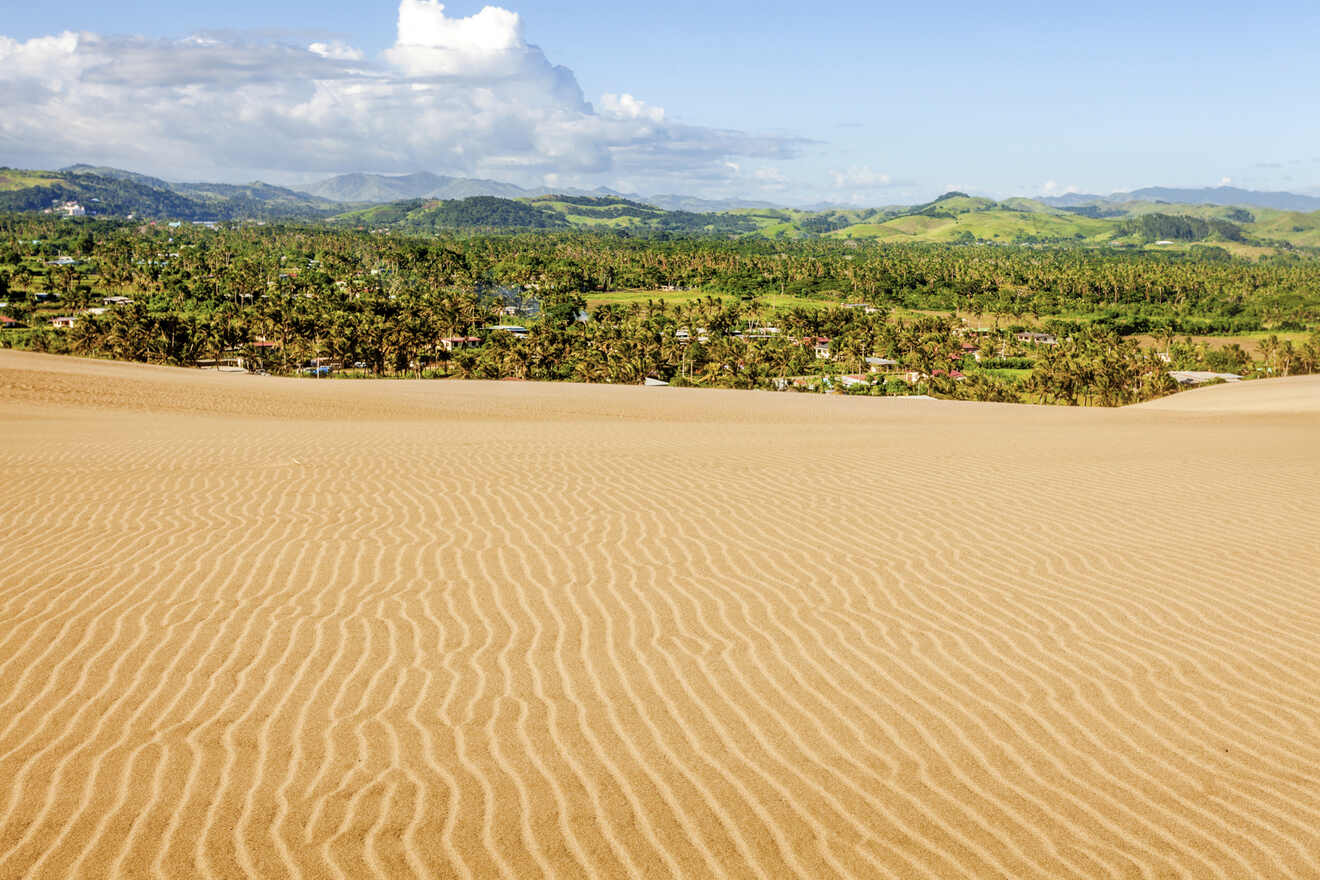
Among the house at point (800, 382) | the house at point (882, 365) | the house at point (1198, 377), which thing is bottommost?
the house at point (800, 382)

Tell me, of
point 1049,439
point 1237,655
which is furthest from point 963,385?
point 1237,655

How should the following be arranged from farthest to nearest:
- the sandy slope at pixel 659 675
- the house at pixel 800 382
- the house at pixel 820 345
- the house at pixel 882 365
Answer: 1. the house at pixel 820 345
2. the house at pixel 882 365
3. the house at pixel 800 382
4. the sandy slope at pixel 659 675

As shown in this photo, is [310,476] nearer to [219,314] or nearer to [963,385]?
[963,385]

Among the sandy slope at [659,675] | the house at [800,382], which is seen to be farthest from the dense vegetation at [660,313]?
the sandy slope at [659,675]

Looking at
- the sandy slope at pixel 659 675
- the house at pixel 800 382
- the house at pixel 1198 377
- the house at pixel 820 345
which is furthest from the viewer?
the house at pixel 820 345

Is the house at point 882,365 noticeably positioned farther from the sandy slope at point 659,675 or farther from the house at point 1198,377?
the sandy slope at point 659,675

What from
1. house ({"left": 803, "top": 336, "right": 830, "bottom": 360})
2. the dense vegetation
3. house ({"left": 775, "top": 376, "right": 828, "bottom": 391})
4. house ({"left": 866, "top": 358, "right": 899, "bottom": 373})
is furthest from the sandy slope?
house ({"left": 803, "top": 336, "right": 830, "bottom": 360})

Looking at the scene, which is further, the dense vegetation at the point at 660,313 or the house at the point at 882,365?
the house at the point at 882,365
